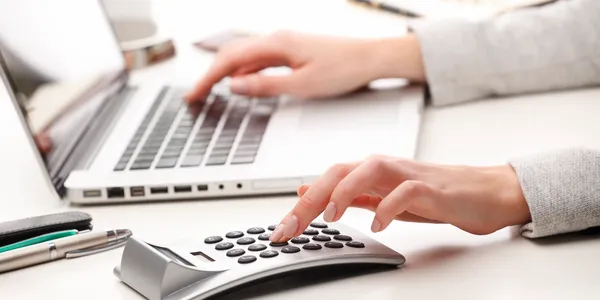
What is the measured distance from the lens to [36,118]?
34.6 inches

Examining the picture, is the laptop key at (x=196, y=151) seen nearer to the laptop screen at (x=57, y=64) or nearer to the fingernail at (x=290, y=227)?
the laptop screen at (x=57, y=64)

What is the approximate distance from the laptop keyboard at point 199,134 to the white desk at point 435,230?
56 mm

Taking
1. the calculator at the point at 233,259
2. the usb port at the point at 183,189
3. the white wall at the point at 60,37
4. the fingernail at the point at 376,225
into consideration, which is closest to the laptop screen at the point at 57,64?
the white wall at the point at 60,37

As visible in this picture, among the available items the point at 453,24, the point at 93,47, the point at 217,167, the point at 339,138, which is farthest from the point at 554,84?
the point at 93,47

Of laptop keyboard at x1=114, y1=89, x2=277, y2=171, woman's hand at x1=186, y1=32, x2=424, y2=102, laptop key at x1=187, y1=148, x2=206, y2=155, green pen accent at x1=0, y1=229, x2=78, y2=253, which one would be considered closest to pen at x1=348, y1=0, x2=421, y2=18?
woman's hand at x1=186, y1=32, x2=424, y2=102

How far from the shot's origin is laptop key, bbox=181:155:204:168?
2.99 ft

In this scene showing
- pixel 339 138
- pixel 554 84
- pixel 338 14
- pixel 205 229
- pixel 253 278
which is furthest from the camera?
pixel 338 14

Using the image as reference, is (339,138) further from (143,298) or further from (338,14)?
(338,14)

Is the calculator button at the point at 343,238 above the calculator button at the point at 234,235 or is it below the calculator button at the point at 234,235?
below

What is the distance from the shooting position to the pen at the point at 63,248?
2.46 feet

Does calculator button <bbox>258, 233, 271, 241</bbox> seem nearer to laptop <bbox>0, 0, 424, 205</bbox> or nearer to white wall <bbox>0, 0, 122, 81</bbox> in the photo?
laptop <bbox>0, 0, 424, 205</bbox>

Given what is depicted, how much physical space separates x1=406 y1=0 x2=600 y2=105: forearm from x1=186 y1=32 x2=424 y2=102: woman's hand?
0.01 metres

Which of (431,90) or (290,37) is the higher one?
(290,37)

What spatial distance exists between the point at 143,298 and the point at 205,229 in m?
0.14
